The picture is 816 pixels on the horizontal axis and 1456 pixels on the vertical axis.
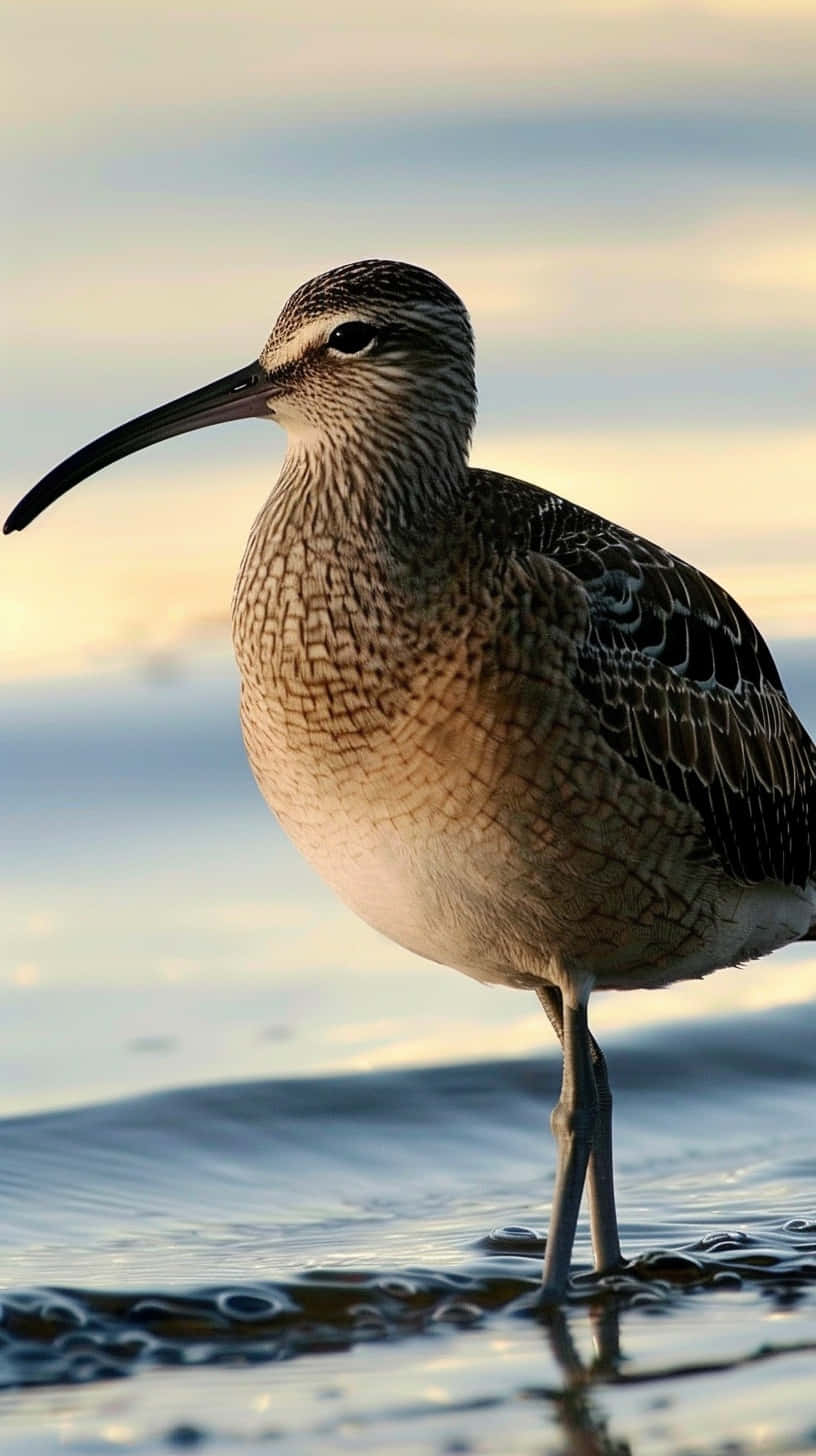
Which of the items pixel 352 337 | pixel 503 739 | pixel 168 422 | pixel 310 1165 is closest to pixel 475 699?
pixel 503 739

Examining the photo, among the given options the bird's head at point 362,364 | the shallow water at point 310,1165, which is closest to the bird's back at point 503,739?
the bird's head at point 362,364

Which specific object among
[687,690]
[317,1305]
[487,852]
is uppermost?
[687,690]

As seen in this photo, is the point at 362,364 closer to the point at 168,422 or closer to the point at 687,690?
the point at 168,422

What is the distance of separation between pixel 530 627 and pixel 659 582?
0.69 metres

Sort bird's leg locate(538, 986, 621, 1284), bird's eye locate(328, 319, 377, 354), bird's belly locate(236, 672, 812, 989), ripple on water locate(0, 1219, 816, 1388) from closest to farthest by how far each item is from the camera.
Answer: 1. ripple on water locate(0, 1219, 816, 1388)
2. bird's belly locate(236, 672, 812, 989)
3. bird's eye locate(328, 319, 377, 354)
4. bird's leg locate(538, 986, 621, 1284)

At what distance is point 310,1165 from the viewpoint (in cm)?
939

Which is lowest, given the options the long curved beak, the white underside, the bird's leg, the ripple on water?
the ripple on water

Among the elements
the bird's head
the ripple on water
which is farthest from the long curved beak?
the ripple on water

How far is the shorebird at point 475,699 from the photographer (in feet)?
25.3

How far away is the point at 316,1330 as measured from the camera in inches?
301

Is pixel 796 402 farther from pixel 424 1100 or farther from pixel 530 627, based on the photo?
pixel 530 627

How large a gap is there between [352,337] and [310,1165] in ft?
8.17

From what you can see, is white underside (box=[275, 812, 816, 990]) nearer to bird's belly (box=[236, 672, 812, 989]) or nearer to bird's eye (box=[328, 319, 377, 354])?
bird's belly (box=[236, 672, 812, 989])

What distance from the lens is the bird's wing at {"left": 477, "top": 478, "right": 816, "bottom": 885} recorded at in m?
8.01
